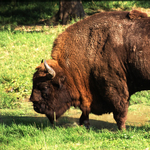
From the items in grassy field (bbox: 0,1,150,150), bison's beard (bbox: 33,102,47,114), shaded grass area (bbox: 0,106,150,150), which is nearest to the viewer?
shaded grass area (bbox: 0,106,150,150)

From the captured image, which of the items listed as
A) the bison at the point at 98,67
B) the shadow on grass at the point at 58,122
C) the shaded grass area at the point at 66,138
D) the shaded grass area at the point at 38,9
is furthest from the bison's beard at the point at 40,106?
the shaded grass area at the point at 38,9

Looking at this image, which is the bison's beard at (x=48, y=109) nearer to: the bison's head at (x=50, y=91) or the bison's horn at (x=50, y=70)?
the bison's head at (x=50, y=91)

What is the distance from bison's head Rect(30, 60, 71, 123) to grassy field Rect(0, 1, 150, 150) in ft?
1.36

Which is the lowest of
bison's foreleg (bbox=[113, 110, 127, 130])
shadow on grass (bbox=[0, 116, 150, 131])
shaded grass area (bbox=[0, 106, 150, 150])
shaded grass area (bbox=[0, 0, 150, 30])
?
shadow on grass (bbox=[0, 116, 150, 131])

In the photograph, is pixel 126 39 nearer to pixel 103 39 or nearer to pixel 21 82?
pixel 103 39

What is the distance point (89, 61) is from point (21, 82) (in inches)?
161

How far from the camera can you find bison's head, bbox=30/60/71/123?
4805 mm

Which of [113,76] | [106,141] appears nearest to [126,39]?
[113,76]

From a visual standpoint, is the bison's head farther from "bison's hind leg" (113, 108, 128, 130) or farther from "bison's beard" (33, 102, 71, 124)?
"bison's hind leg" (113, 108, 128, 130)

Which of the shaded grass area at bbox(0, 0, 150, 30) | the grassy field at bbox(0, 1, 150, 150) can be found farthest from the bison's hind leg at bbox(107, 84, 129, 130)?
the shaded grass area at bbox(0, 0, 150, 30)

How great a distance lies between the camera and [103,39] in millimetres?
4637

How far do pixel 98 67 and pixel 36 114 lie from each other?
266 cm

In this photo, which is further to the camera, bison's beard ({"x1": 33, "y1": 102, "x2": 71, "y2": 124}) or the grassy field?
bison's beard ({"x1": 33, "y1": 102, "x2": 71, "y2": 124})

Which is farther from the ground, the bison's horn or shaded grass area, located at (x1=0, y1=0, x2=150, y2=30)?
shaded grass area, located at (x1=0, y1=0, x2=150, y2=30)
